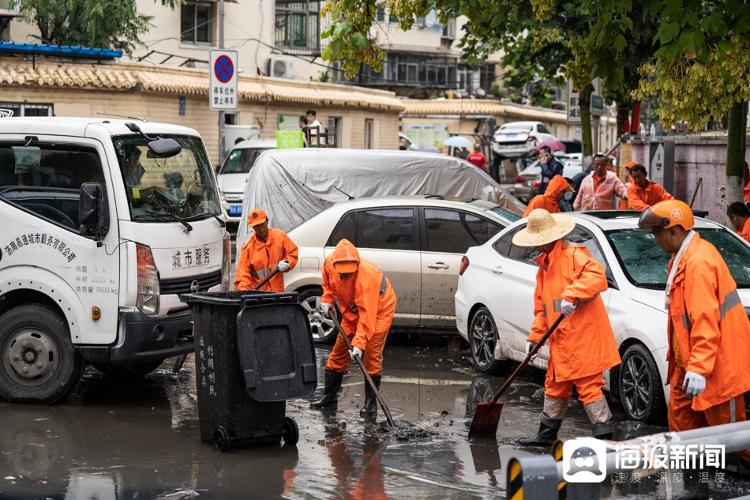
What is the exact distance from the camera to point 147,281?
923cm

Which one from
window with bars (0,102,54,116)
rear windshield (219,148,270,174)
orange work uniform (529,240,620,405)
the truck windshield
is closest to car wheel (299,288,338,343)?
the truck windshield

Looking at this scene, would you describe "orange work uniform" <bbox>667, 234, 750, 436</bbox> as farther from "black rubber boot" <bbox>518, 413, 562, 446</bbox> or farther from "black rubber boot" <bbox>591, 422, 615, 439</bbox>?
"black rubber boot" <bbox>518, 413, 562, 446</bbox>

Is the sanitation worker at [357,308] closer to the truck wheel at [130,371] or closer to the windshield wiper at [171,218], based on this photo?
the windshield wiper at [171,218]

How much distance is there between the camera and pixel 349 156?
53.0ft

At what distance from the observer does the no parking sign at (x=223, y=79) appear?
62.6 feet

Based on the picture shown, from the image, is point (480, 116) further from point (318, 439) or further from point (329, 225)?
point (318, 439)

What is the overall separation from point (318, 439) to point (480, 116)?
46.6 metres

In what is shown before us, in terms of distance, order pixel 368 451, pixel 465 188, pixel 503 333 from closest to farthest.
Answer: pixel 368 451, pixel 503 333, pixel 465 188

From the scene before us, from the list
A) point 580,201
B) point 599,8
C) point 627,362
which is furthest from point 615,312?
point 580,201

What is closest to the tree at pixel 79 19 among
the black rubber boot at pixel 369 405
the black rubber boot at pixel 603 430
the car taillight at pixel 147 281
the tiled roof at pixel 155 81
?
the tiled roof at pixel 155 81

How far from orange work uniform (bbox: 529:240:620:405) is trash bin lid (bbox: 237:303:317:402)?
1.66 m

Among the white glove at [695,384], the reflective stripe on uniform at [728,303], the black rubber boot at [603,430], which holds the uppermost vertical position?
the reflective stripe on uniform at [728,303]

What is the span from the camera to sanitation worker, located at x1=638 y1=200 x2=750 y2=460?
6430 mm

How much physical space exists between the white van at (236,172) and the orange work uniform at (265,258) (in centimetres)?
1216
